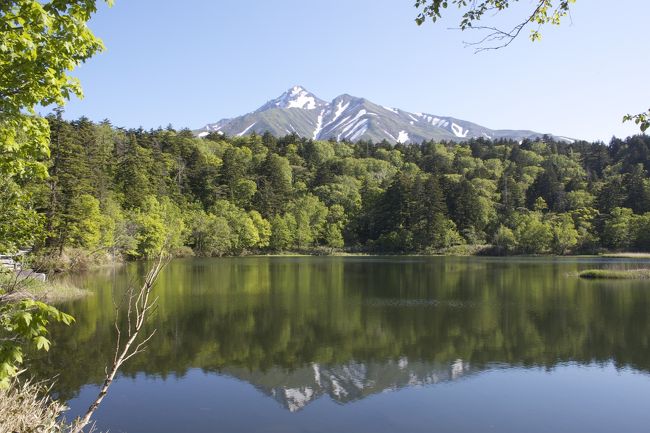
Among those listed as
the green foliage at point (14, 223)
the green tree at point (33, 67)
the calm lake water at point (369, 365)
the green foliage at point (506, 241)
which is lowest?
the calm lake water at point (369, 365)

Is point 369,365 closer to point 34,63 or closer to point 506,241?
point 34,63

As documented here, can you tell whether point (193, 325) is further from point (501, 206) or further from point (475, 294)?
point (501, 206)

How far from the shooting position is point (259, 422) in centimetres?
1181

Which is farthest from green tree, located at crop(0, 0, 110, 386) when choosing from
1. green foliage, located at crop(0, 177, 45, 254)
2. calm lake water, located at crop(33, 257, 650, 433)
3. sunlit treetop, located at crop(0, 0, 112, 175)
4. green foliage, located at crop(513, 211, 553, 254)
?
green foliage, located at crop(513, 211, 553, 254)

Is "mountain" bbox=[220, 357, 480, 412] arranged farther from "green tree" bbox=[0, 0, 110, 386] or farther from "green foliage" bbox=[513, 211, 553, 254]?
"green foliage" bbox=[513, 211, 553, 254]

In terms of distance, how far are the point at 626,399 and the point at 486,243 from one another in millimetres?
86578

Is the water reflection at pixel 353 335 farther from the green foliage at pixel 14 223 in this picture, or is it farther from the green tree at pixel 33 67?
the green tree at pixel 33 67

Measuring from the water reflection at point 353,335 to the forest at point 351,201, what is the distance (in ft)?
119

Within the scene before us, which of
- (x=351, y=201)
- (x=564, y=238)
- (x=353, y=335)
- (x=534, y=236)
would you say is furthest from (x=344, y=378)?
(x=351, y=201)

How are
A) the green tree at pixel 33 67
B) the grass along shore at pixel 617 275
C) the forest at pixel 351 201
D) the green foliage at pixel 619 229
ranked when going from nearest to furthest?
the green tree at pixel 33 67 → the grass along shore at pixel 617 275 → the forest at pixel 351 201 → the green foliage at pixel 619 229

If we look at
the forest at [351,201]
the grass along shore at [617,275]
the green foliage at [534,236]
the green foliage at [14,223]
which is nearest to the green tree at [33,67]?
the green foliage at [14,223]

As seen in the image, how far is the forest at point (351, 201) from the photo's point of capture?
3103 inches

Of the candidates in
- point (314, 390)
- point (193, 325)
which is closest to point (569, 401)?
point (314, 390)

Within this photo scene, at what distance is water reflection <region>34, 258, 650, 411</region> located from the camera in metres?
15.5
